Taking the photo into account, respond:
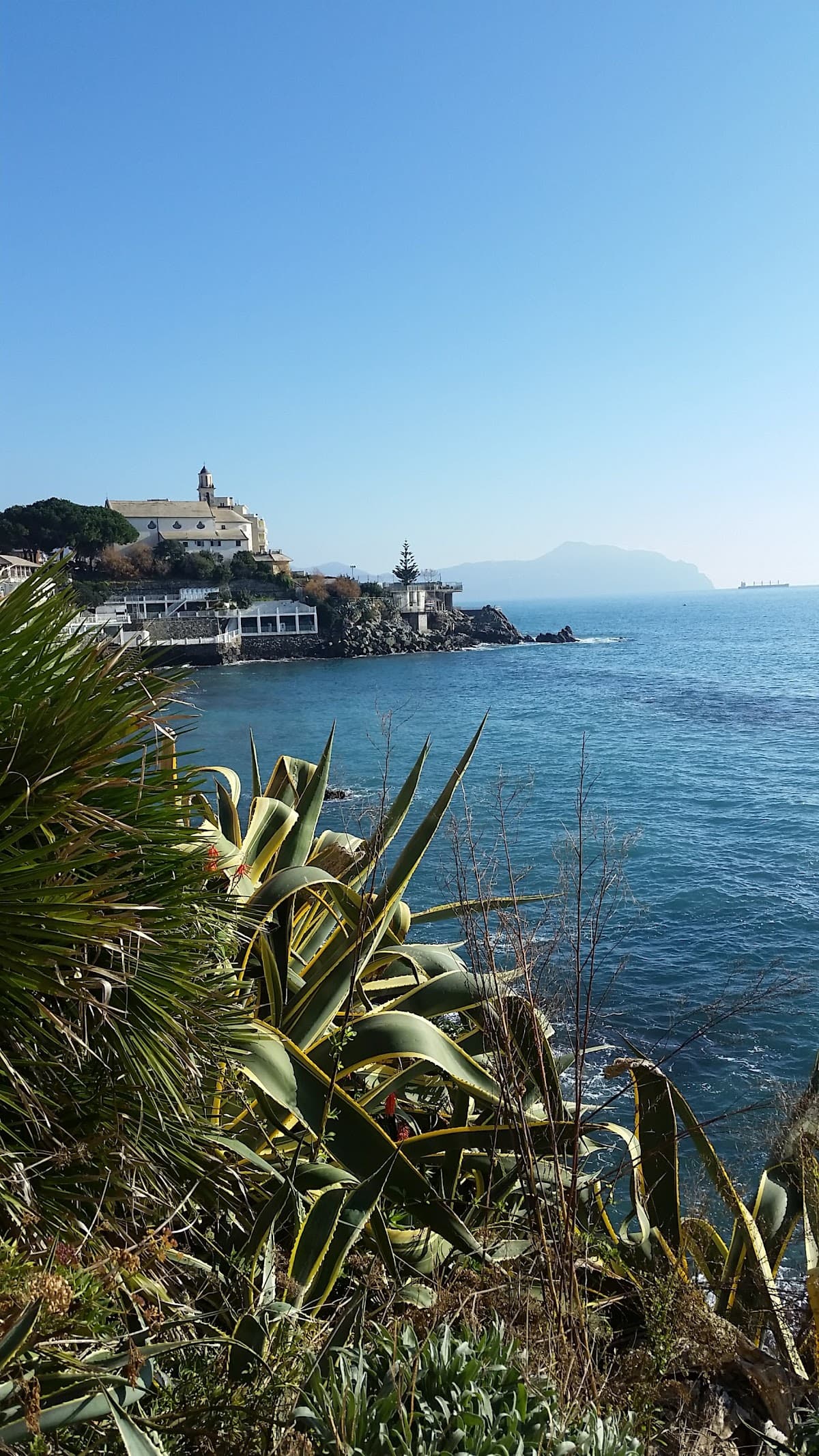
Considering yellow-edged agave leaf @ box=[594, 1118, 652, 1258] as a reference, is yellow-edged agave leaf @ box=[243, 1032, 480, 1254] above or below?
above

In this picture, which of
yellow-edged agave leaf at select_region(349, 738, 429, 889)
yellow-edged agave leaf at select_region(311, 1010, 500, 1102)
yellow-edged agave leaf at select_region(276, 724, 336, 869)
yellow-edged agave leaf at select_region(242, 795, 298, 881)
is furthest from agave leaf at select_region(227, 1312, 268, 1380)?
yellow-edged agave leaf at select_region(276, 724, 336, 869)

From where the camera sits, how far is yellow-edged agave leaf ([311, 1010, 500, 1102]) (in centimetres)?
256

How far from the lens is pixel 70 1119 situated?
6.79 feet

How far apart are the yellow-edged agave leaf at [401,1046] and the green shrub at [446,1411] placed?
0.72 meters

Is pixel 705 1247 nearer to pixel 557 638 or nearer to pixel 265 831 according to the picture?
pixel 265 831

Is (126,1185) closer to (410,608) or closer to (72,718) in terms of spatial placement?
(72,718)

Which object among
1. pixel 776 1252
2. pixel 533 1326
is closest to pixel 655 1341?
pixel 533 1326

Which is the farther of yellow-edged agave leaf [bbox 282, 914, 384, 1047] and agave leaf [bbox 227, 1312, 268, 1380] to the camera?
yellow-edged agave leaf [bbox 282, 914, 384, 1047]

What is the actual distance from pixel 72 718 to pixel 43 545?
77.8 metres

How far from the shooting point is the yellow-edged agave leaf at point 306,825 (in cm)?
363

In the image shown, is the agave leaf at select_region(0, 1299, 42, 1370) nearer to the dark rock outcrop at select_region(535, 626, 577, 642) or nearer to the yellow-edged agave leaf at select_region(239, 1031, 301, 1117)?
the yellow-edged agave leaf at select_region(239, 1031, 301, 1117)

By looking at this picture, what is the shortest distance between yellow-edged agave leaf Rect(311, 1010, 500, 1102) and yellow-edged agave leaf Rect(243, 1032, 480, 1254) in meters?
0.11

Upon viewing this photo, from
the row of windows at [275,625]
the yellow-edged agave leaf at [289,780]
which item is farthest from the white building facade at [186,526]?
the yellow-edged agave leaf at [289,780]

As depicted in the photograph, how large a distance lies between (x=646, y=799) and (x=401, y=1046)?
24.0 m
